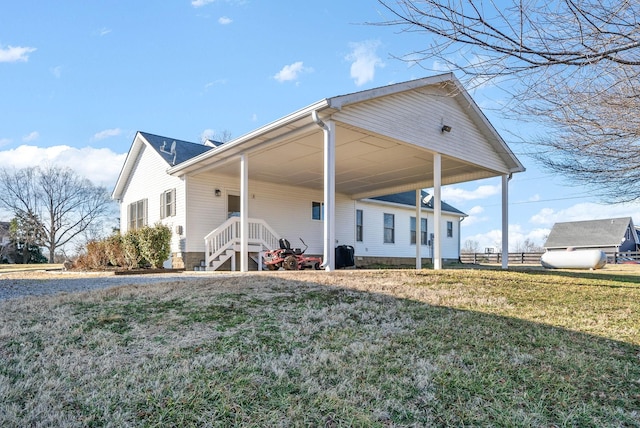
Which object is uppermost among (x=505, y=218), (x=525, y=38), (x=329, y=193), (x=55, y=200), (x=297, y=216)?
(x=55, y=200)

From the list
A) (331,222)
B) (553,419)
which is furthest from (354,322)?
(331,222)

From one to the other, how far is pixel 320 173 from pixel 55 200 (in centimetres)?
2796

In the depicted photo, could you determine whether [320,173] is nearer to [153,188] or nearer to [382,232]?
[153,188]

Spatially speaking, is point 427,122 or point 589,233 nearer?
point 427,122

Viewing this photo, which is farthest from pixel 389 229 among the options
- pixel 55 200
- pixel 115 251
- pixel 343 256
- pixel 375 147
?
pixel 55 200

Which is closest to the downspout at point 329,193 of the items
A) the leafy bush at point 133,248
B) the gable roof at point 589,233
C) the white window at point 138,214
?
the leafy bush at point 133,248

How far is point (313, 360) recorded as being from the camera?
137 inches

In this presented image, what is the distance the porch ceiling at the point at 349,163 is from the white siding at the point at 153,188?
1587 mm

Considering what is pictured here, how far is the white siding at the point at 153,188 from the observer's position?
13.6m

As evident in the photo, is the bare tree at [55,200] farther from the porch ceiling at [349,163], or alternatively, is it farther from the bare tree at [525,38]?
the bare tree at [525,38]

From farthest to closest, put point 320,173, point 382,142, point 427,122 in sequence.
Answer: point 320,173
point 427,122
point 382,142

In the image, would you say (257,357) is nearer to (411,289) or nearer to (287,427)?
(287,427)

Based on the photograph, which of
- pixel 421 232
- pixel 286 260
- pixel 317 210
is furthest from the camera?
pixel 421 232

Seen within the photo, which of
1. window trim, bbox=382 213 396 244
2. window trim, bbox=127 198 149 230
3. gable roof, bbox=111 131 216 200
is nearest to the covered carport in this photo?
gable roof, bbox=111 131 216 200
